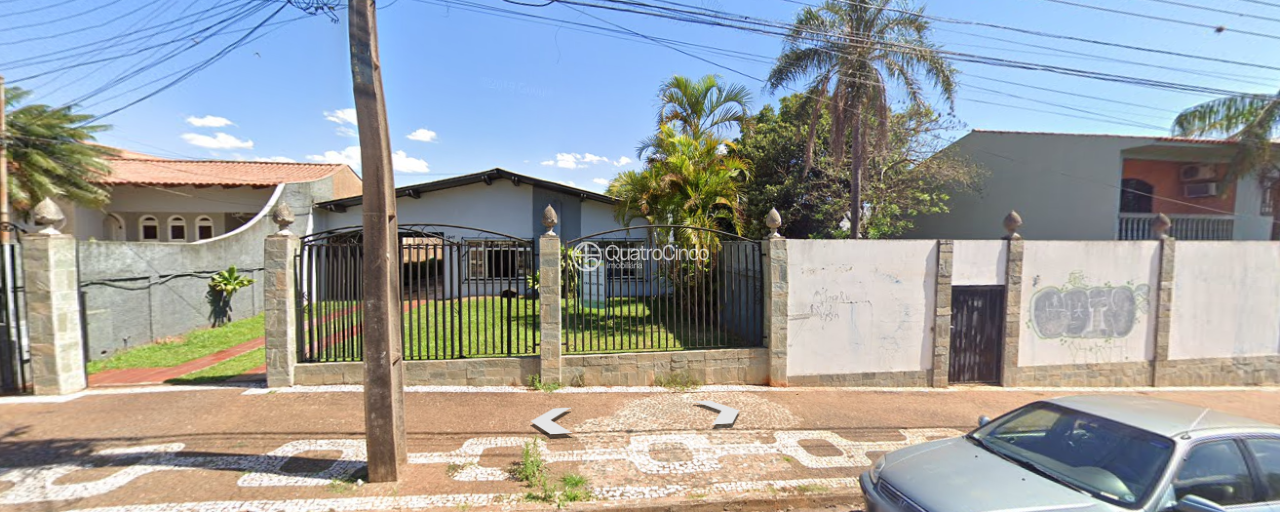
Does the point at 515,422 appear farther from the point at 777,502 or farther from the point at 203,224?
the point at 203,224

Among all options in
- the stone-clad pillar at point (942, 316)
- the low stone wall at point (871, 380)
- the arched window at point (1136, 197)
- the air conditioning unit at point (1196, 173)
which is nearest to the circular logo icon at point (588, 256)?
the low stone wall at point (871, 380)

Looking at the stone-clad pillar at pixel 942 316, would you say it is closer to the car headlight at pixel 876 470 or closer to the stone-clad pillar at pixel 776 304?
the stone-clad pillar at pixel 776 304

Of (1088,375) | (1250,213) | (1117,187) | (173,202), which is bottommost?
(1088,375)

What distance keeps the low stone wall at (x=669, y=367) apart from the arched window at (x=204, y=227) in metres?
17.6

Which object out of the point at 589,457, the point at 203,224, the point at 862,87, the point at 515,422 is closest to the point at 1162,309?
the point at 862,87

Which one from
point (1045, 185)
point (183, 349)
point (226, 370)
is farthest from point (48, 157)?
point (1045, 185)

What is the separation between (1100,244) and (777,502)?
318 inches

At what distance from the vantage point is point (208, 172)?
54.7 feet

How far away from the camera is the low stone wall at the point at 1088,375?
764 cm

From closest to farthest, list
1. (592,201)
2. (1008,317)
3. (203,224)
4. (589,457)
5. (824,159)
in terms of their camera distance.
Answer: (589,457) < (1008,317) < (824,159) < (592,201) < (203,224)

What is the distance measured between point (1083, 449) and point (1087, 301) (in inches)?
260

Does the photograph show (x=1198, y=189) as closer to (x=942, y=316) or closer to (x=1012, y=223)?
(x=1012, y=223)

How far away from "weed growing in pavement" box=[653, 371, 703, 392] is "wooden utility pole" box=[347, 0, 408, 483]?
142 inches

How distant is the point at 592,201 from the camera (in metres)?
15.0
